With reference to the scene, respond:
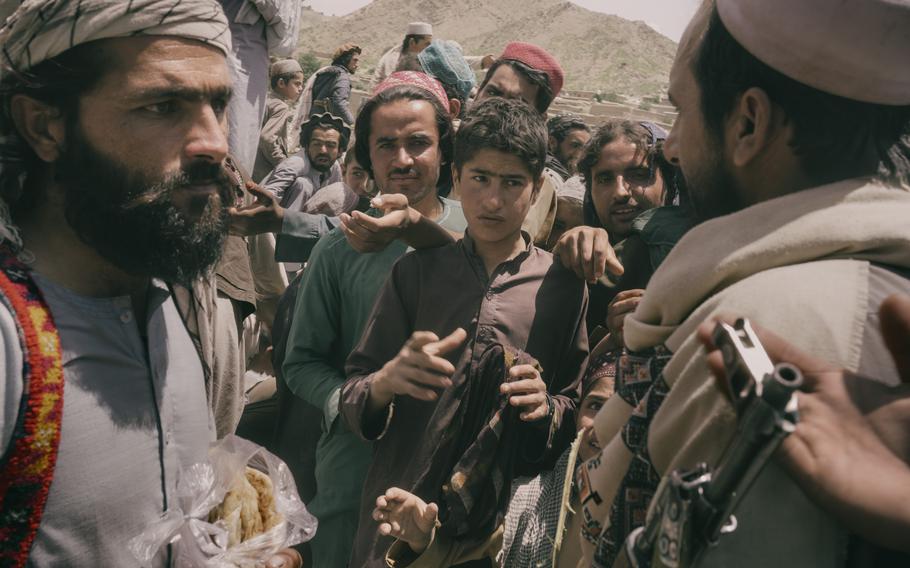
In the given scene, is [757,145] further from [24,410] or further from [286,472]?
[24,410]

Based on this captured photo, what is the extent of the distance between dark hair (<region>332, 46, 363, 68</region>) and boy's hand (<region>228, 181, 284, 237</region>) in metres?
5.80

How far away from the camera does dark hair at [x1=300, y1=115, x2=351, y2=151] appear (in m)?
6.45

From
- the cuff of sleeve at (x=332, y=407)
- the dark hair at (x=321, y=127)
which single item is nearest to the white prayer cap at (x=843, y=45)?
the cuff of sleeve at (x=332, y=407)

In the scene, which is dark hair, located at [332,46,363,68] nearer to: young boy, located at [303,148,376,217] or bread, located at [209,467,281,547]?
young boy, located at [303,148,376,217]

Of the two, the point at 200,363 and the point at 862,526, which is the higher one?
the point at 862,526

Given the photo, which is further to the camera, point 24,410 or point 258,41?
point 258,41

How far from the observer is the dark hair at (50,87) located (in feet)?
4.78

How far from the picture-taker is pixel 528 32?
83.5 meters

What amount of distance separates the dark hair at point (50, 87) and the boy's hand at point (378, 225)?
87cm

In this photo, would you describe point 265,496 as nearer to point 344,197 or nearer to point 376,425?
point 376,425

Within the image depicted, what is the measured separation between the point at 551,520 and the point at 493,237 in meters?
0.93

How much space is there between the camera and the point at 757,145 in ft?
3.75

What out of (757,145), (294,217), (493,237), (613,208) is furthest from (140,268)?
(613,208)

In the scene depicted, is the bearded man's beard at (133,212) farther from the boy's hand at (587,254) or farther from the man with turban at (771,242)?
the boy's hand at (587,254)
